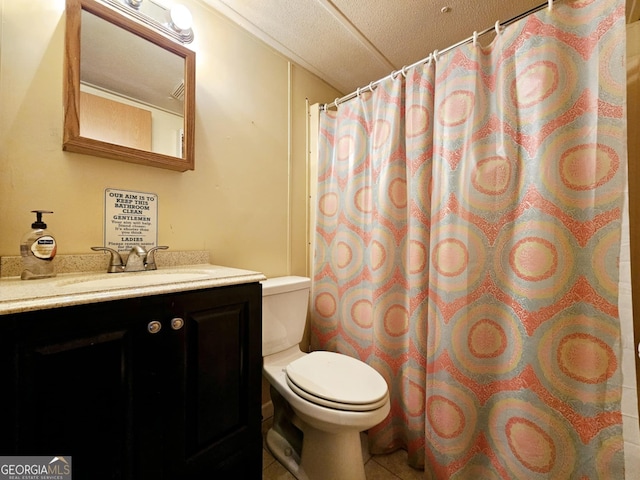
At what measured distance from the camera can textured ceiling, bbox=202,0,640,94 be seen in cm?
129

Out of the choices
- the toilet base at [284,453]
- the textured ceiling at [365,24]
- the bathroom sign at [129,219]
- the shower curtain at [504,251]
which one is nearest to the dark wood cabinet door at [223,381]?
the toilet base at [284,453]

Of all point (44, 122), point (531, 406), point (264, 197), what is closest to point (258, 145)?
point (264, 197)

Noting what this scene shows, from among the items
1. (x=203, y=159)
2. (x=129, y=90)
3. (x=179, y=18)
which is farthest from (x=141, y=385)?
(x=179, y=18)

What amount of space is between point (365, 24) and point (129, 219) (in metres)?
1.49

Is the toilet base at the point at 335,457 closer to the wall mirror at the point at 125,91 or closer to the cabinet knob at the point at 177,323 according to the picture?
A: the cabinet knob at the point at 177,323

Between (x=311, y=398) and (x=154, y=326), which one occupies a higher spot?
(x=154, y=326)

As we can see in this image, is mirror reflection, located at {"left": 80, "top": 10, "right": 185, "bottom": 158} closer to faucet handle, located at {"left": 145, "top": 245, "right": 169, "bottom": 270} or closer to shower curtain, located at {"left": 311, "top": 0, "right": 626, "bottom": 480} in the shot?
faucet handle, located at {"left": 145, "top": 245, "right": 169, "bottom": 270}

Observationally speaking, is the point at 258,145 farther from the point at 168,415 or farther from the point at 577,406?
the point at 577,406

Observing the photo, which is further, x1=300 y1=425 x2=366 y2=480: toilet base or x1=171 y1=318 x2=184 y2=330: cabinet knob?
x1=300 y1=425 x2=366 y2=480: toilet base

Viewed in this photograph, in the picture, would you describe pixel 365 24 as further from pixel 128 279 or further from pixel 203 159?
pixel 128 279

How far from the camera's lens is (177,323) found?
0.79 metres

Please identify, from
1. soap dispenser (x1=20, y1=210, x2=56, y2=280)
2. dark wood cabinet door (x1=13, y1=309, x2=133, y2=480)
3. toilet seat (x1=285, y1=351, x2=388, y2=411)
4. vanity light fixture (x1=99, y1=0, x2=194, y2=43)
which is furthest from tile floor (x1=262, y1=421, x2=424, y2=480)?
vanity light fixture (x1=99, y1=0, x2=194, y2=43)

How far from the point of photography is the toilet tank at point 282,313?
4.30 ft

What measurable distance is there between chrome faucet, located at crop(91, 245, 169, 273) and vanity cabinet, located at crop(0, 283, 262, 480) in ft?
1.32
